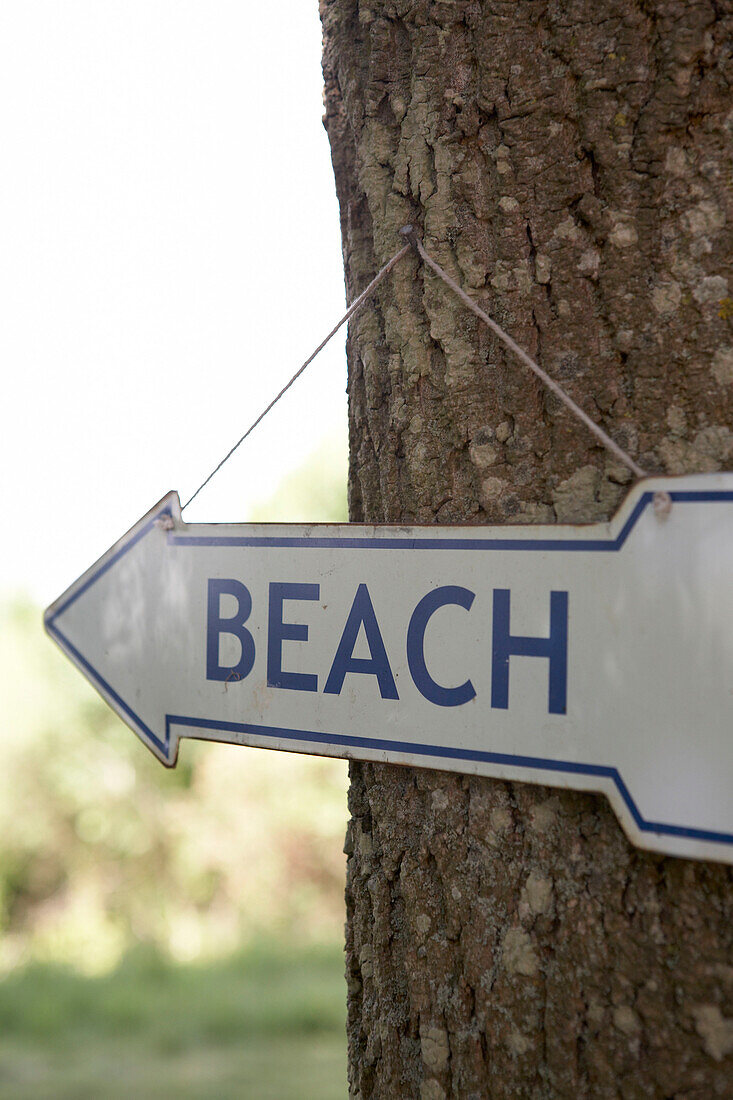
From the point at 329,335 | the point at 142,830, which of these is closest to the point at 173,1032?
the point at 329,335

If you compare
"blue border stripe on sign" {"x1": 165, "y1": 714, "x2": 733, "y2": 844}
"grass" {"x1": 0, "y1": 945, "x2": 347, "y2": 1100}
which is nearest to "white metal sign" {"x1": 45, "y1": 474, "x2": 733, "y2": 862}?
"blue border stripe on sign" {"x1": 165, "y1": 714, "x2": 733, "y2": 844}

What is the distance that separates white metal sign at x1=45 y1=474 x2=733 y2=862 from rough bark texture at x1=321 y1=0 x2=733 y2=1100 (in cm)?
6

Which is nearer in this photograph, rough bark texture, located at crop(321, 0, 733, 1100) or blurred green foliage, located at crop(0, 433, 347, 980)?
rough bark texture, located at crop(321, 0, 733, 1100)

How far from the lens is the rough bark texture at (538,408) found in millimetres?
766

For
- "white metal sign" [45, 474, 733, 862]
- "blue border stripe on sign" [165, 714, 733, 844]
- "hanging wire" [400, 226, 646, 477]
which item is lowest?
"blue border stripe on sign" [165, 714, 733, 844]

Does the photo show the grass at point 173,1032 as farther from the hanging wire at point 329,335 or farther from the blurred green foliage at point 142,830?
the hanging wire at point 329,335

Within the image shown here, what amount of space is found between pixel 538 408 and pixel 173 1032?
3880mm

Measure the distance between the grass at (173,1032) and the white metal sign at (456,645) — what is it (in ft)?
9.55

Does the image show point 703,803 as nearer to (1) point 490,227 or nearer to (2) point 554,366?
(2) point 554,366

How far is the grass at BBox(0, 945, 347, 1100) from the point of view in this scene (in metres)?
3.32

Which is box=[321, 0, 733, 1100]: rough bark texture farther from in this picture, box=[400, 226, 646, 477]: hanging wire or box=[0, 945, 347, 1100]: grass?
box=[0, 945, 347, 1100]: grass

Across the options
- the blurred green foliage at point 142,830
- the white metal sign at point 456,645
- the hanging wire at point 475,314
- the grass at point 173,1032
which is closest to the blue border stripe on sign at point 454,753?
the white metal sign at point 456,645

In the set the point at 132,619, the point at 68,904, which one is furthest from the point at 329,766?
the point at 132,619

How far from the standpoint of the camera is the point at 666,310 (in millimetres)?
795
